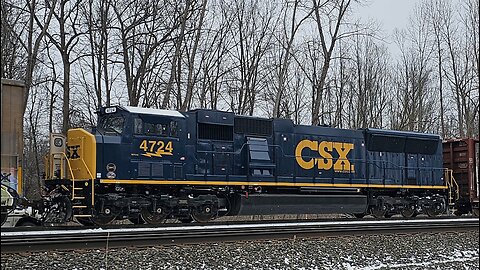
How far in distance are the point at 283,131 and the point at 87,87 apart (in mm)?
15199

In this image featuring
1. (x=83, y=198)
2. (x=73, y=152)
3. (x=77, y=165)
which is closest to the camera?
(x=83, y=198)

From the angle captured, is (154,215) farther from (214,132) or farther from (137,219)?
(214,132)

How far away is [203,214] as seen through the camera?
53.8 ft

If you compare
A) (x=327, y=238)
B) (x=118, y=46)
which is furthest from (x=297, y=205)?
(x=118, y=46)

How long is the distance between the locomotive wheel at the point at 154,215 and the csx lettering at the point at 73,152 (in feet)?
7.89

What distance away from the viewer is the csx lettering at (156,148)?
15672 millimetres

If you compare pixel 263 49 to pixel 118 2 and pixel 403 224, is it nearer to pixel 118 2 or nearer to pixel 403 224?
pixel 118 2

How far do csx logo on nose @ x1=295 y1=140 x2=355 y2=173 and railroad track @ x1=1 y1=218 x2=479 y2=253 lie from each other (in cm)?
378

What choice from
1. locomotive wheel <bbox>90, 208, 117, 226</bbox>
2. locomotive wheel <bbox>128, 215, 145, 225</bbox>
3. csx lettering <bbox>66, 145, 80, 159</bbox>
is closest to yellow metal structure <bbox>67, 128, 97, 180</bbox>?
csx lettering <bbox>66, 145, 80, 159</bbox>

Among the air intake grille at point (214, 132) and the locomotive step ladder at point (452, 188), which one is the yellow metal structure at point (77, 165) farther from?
the locomotive step ladder at point (452, 188)

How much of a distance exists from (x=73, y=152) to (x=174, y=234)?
16.2ft

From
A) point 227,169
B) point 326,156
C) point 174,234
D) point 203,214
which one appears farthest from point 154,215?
point 326,156

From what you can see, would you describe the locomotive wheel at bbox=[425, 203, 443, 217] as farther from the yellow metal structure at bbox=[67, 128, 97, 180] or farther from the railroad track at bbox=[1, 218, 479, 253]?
the yellow metal structure at bbox=[67, 128, 97, 180]

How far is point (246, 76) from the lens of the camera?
33.9 meters
